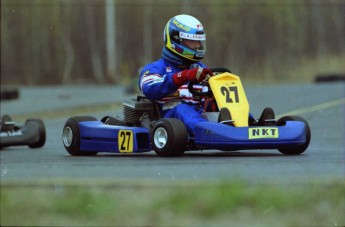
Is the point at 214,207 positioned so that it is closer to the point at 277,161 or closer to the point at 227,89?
the point at 277,161

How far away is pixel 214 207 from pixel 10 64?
39922mm

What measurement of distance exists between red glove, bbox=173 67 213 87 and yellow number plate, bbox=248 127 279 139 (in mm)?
532

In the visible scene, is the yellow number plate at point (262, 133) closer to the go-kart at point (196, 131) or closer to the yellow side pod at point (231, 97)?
the go-kart at point (196, 131)

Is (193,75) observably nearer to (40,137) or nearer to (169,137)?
(169,137)

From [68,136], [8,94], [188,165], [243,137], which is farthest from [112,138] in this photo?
[8,94]

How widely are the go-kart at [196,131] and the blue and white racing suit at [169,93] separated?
112mm

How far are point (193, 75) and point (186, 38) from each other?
582mm

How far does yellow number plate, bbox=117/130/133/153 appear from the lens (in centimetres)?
944

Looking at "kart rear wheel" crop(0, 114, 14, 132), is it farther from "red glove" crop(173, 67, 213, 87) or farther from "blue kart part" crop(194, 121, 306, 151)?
"blue kart part" crop(194, 121, 306, 151)

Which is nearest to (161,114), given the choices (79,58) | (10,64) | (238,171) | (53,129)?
(238,171)

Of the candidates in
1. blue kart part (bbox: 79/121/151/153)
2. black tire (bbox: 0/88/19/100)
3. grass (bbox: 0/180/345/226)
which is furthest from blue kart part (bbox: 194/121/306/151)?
black tire (bbox: 0/88/19/100)

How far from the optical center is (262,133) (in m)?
8.77

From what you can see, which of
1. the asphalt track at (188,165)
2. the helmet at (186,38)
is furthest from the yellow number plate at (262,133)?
the helmet at (186,38)

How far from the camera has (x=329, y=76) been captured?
33.5 meters
